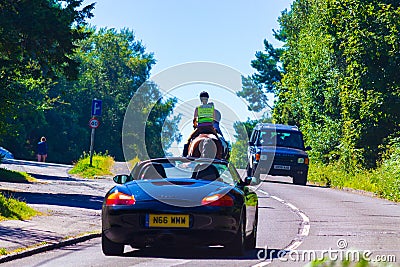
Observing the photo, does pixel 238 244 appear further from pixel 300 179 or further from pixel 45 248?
pixel 300 179

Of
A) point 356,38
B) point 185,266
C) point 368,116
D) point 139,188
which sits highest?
point 356,38

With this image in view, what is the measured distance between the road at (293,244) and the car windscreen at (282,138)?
A: 46.2 feet

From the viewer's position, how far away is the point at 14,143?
2849 inches

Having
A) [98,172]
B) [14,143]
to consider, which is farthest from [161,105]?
[98,172]

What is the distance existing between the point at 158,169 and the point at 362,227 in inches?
204

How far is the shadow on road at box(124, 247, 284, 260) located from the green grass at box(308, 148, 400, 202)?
578 inches

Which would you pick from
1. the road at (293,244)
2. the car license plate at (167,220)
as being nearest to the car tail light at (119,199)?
the car license plate at (167,220)

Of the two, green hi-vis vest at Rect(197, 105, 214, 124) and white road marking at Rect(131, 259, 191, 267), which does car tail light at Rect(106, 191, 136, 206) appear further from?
green hi-vis vest at Rect(197, 105, 214, 124)

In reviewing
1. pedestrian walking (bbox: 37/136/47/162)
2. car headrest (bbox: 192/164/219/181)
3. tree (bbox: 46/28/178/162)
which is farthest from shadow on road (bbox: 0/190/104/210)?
tree (bbox: 46/28/178/162)

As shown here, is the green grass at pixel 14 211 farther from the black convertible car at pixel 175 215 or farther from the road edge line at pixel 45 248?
the black convertible car at pixel 175 215

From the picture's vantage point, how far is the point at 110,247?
11.3 m

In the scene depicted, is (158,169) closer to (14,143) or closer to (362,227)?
(362,227)

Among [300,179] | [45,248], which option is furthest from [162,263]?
[300,179]

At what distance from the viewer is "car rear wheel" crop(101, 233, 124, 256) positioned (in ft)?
37.1
